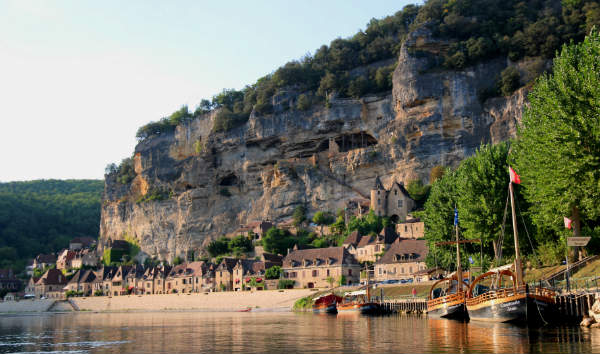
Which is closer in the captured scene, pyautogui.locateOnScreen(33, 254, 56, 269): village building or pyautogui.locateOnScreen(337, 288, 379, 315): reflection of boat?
pyautogui.locateOnScreen(337, 288, 379, 315): reflection of boat

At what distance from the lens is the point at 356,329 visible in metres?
32.2

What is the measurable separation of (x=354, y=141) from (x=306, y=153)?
343 inches

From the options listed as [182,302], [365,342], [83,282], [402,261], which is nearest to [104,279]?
[83,282]

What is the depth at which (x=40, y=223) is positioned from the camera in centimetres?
13912

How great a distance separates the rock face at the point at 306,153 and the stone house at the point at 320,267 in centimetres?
2150

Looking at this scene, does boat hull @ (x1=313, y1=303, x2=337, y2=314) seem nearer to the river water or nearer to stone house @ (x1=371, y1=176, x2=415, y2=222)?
the river water

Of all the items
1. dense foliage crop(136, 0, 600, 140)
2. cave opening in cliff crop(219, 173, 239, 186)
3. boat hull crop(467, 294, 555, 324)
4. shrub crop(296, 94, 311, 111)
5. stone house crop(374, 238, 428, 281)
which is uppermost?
dense foliage crop(136, 0, 600, 140)

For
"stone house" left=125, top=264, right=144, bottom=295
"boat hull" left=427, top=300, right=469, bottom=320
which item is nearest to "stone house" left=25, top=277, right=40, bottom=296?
"stone house" left=125, top=264, right=144, bottom=295

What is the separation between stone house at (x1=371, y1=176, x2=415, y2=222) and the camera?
85.8 metres

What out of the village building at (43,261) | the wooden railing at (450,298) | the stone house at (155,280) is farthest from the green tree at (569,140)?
the village building at (43,261)

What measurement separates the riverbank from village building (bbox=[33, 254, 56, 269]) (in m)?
20.6

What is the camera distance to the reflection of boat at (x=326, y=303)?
54.3 m

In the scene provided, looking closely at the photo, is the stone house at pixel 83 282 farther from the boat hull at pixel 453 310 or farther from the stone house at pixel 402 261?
the boat hull at pixel 453 310

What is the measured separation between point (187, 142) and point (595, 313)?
9997 cm
